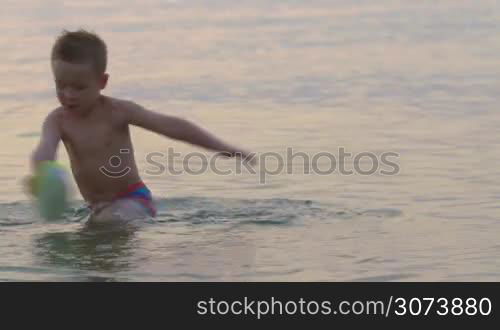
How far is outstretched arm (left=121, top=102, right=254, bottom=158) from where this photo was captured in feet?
25.0

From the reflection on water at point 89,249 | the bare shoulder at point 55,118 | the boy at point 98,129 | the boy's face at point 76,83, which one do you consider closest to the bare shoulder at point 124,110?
the boy at point 98,129

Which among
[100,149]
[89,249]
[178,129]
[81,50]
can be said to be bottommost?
[89,249]

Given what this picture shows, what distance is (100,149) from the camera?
800cm

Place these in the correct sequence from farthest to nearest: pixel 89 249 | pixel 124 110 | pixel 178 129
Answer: pixel 124 110
pixel 178 129
pixel 89 249

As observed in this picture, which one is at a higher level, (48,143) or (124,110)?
(124,110)

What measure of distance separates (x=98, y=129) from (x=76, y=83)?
1.39 feet

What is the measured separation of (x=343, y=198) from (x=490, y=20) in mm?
6442

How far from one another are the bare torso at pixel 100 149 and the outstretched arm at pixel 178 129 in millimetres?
87

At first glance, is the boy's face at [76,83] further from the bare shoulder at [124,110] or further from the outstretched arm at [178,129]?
the outstretched arm at [178,129]

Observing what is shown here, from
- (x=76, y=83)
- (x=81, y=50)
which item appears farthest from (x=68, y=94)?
(x=81, y=50)

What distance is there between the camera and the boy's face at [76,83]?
753 cm

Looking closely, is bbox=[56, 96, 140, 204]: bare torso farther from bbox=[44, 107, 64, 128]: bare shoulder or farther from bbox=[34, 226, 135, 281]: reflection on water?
bbox=[34, 226, 135, 281]: reflection on water

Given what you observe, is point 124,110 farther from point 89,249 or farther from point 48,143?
point 89,249

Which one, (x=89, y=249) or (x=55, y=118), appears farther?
(x=55, y=118)
